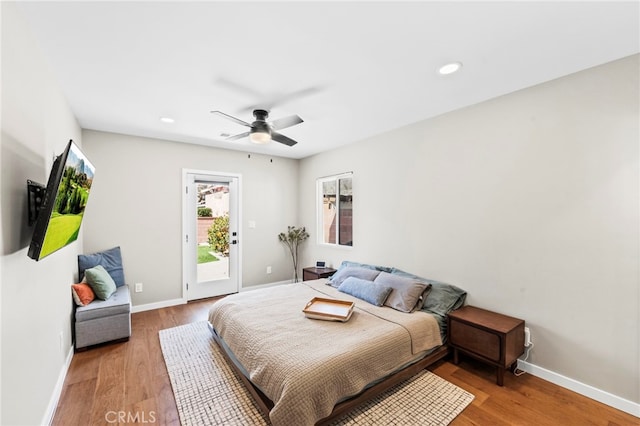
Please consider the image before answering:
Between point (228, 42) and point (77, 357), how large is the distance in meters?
3.34

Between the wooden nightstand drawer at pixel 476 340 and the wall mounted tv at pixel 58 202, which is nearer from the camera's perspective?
the wall mounted tv at pixel 58 202

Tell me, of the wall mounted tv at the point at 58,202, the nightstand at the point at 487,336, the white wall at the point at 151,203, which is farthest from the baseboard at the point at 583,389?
the white wall at the point at 151,203

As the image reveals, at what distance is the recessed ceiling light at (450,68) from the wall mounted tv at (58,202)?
257 centimetres

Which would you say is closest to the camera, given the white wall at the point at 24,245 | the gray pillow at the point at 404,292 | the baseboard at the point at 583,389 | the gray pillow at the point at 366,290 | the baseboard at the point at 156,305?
the white wall at the point at 24,245

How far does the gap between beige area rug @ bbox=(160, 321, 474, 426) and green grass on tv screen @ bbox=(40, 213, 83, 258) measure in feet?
4.69

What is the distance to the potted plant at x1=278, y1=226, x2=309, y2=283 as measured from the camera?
5.40m

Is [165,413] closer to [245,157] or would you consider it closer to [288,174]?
[245,157]

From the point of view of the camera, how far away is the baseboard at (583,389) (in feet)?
6.43

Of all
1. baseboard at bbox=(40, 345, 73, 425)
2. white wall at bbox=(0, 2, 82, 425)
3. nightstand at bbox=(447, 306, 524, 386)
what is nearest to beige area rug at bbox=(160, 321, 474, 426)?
nightstand at bbox=(447, 306, 524, 386)

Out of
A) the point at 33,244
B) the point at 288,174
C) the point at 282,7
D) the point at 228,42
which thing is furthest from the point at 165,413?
the point at 288,174

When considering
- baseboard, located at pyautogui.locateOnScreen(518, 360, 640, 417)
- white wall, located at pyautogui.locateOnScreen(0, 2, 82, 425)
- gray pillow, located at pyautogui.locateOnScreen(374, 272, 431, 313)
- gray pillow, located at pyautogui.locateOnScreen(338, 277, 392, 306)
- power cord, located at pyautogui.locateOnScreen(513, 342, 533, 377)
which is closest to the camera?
white wall, located at pyautogui.locateOnScreen(0, 2, 82, 425)

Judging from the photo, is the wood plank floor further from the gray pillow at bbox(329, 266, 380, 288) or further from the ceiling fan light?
the ceiling fan light

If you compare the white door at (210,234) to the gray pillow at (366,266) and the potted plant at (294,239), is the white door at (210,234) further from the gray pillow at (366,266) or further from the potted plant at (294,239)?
the gray pillow at (366,266)

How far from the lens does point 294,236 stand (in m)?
5.41
